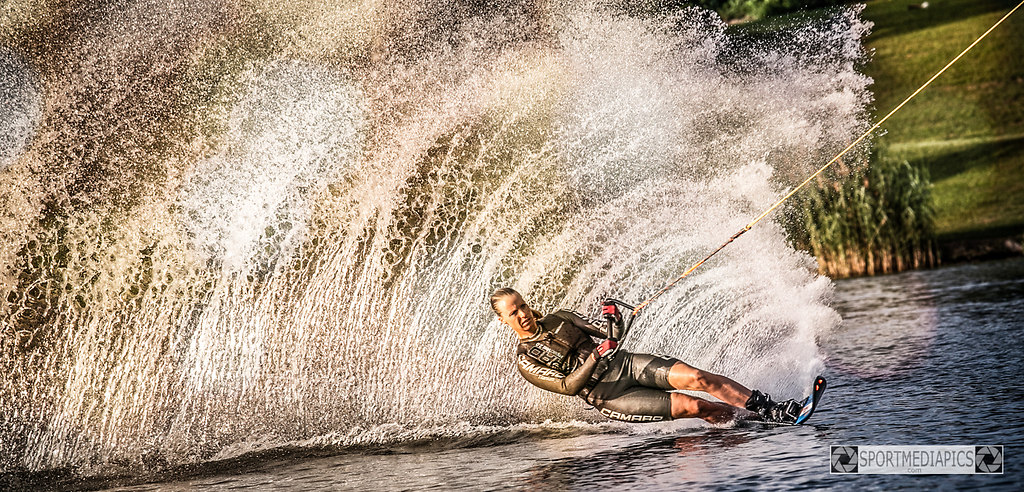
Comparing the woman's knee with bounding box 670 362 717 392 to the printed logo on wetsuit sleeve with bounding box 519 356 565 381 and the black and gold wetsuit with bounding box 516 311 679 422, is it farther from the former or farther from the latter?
the printed logo on wetsuit sleeve with bounding box 519 356 565 381

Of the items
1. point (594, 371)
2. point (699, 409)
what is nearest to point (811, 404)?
point (699, 409)

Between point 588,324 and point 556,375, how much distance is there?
1.45 feet

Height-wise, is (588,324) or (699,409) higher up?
(588,324)

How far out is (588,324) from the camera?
24.1 feet

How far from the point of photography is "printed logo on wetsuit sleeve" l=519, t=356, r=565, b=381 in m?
7.17

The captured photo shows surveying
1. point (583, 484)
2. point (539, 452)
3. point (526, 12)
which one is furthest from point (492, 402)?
point (526, 12)

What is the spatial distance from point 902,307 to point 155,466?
938 centimetres

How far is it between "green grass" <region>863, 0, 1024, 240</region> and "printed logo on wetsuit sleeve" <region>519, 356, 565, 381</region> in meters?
19.1

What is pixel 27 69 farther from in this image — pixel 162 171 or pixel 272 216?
pixel 272 216

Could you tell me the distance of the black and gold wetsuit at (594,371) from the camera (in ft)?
23.6

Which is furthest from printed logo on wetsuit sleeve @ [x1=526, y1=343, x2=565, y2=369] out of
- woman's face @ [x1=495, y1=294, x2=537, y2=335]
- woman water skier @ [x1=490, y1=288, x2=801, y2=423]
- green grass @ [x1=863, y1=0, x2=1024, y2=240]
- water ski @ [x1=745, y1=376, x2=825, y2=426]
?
green grass @ [x1=863, y1=0, x2=1024, y2=240]

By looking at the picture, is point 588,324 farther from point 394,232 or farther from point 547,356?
point 394,232

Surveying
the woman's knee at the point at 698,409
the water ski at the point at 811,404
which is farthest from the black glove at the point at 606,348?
the water ski at the point at 811,404

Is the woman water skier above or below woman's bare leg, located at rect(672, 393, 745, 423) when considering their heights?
above
